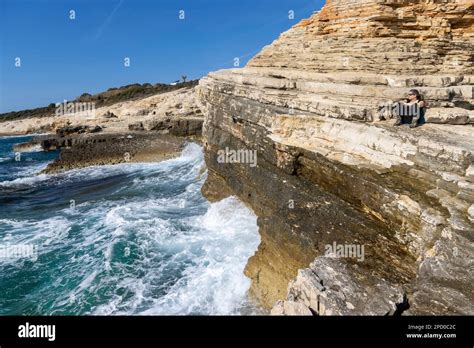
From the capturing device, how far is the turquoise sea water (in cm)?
1034

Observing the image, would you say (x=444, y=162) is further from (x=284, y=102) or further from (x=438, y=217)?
(x=284, y=102)

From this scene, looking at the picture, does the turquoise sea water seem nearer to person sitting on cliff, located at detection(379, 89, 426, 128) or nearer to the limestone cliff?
→ the limestone cliff

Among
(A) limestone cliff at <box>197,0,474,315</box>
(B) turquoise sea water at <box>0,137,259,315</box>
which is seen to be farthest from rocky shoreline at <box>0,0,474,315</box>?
(B) turquoise sea water at <box>0,137,259,315</box>

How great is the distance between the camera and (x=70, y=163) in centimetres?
3062

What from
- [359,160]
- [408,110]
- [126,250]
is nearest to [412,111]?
[408,110]

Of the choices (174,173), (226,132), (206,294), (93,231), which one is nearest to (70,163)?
(174,173)

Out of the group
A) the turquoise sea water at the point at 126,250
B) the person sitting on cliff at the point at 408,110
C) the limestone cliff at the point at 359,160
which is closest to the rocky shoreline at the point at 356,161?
the limestone cliff at the point at 359,160

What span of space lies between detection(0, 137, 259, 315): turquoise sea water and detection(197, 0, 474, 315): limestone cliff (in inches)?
52.5

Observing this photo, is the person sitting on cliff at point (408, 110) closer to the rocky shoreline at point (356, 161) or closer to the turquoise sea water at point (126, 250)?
the rocky shoreline at point (356, 161)

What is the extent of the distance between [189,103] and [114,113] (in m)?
18.6

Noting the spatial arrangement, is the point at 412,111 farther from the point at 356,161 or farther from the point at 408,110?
the point at 356,161

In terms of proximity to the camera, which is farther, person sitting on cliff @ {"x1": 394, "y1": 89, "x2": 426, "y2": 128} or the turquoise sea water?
the turquoise sea water

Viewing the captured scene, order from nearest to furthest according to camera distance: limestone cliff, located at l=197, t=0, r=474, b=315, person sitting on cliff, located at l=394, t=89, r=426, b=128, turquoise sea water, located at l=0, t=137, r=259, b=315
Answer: limestone cliff, located at l=197, t=0, r=474, b=315
person sitting on cliff, located at l=394, t=89, r=426, b=128
turquoise sea water, located at l=0, t=137, r=259, b=315

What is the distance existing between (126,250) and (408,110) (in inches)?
430
